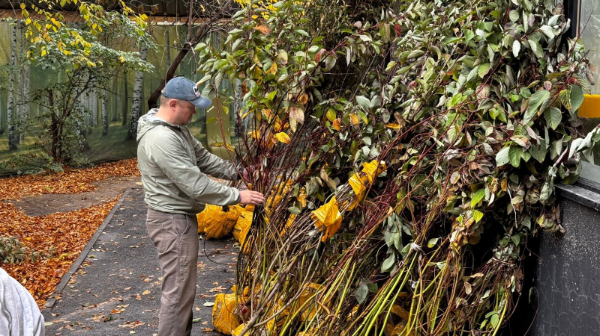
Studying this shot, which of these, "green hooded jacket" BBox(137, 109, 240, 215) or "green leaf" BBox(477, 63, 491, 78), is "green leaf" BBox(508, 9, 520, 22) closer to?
"green leaf" BBox(477, 63, 491, 78)

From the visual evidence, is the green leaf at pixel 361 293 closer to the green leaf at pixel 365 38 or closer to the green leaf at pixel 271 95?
the green leaf at pixel 271 95

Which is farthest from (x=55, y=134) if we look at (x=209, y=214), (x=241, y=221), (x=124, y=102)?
(x=241, y=221)

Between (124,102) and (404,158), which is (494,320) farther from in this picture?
(124,102)

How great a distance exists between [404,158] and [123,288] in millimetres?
3679

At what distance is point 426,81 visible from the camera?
3.99m

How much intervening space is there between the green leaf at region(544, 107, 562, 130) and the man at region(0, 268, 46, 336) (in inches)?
114

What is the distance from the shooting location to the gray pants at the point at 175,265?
443 cm

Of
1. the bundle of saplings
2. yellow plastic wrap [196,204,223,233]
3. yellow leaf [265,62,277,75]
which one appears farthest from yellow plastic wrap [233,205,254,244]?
yellow leaf [265,62,277,75]

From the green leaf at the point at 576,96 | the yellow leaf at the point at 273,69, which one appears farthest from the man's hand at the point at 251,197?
the green leaf at the point at 576,96

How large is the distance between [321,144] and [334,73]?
0.54 meters

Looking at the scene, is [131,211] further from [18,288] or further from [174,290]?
[18,288]

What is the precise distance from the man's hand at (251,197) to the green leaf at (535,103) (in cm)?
178

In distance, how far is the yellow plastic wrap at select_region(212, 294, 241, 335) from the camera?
16.1 ft

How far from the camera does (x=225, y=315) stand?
4949mm
